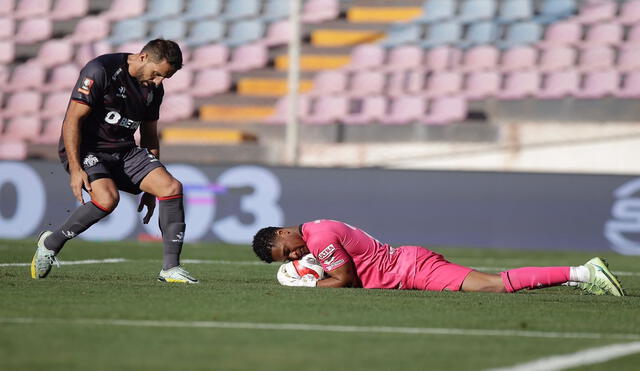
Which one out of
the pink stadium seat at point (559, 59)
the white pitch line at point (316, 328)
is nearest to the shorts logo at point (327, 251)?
the white pitch line at point (316, 328)

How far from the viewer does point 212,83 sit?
22.0m

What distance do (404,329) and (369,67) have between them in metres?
16.1

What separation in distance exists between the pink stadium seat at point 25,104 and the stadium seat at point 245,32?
3.93m

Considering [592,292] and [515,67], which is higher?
[515,67]

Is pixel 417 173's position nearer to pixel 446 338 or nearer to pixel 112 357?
pixel 446 338

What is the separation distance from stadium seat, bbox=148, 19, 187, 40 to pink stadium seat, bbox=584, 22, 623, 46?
319 inches

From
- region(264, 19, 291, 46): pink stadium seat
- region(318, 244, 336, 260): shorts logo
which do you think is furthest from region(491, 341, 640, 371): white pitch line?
region(264, 19, 291, 46): pink stadium seat

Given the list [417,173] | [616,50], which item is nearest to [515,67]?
[616,50]

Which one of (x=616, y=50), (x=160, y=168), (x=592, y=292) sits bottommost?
(x=592, y=292)

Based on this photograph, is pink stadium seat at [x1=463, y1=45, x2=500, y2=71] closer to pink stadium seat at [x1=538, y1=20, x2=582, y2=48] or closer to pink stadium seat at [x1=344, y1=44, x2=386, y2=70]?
pink stadium seat at [x1=538, y1=20, x2=582, y2=48]

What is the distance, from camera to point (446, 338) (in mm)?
5668

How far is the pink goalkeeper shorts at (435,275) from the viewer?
8367mm

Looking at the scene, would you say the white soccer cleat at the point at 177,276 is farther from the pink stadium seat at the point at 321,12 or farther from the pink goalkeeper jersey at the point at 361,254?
the pink stadium seat at the point at 321,12

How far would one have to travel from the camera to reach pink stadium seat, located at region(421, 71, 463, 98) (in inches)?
808
